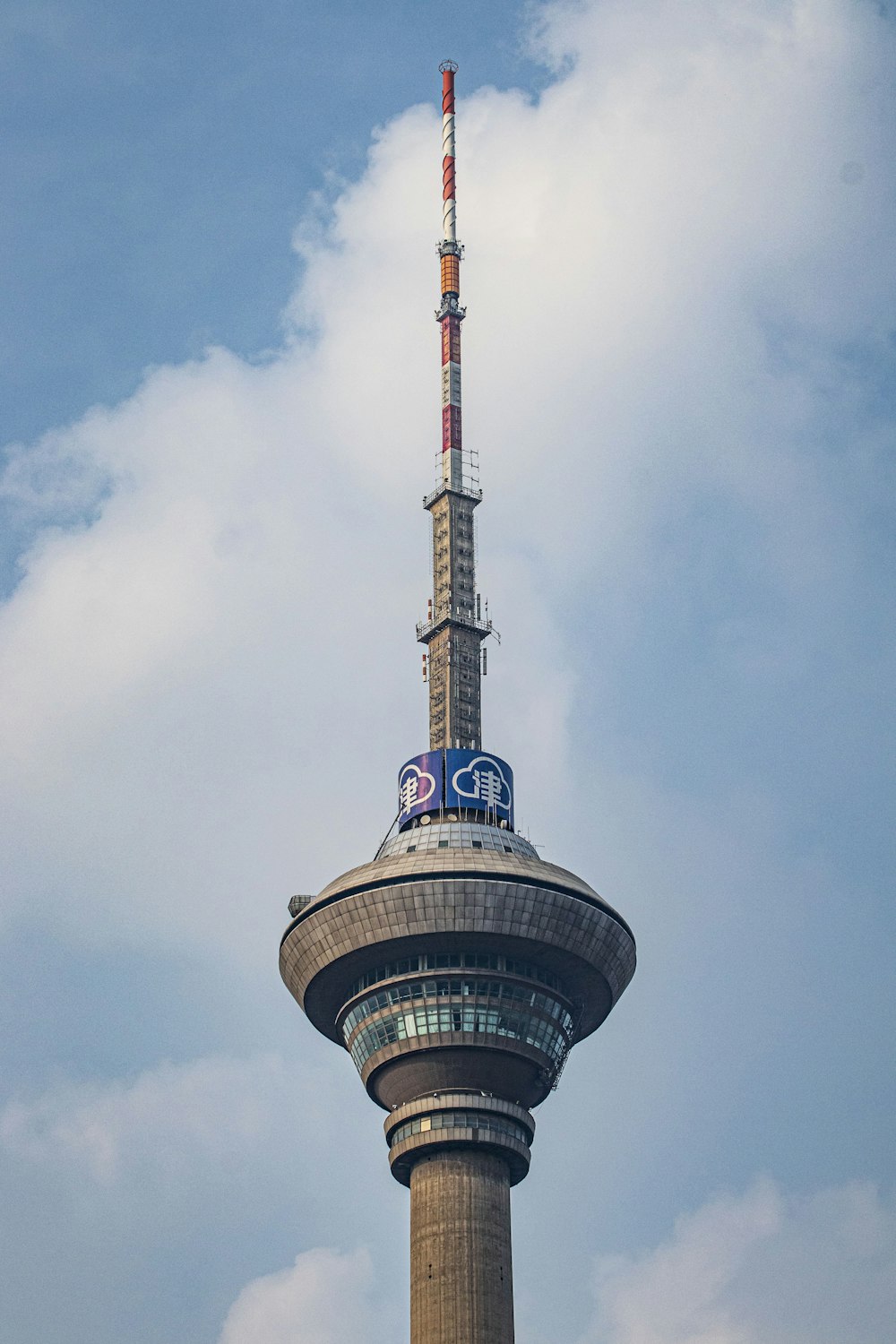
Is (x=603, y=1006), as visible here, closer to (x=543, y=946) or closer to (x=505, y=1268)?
(x=543, y=946)

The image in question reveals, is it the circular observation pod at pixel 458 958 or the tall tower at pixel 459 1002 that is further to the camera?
the circular observation pod at pixel 458 958

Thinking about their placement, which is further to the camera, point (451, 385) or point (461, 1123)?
point (451, 385)

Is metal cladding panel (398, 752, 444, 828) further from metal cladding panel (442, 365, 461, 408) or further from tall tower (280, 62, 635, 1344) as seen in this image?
metal cladding panel (442, 365, 461, 408)

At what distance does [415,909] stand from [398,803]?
16.5 meters

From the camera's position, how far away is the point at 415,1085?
165500 millimetres

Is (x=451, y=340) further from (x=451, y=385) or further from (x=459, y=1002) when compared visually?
(x=459, y=1002)

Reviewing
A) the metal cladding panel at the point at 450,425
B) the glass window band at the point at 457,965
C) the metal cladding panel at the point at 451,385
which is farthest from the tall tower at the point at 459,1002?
the metal cladding panel at the point at 451,385

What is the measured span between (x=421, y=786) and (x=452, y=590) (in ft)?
74.2

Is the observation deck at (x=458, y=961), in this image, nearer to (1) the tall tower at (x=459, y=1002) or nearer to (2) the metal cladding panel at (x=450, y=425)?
(1) the tall tower at (x=459, y=1002)

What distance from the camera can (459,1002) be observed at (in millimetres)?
164625

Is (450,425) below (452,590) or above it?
above

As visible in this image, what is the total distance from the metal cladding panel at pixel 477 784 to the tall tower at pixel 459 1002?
1896mm

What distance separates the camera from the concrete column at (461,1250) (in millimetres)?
156125

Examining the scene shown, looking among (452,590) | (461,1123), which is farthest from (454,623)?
(461,1123)
